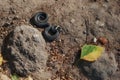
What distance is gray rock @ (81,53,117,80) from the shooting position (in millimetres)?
5625

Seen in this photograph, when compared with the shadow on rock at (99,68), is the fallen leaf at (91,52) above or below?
above

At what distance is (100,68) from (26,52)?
1.22m

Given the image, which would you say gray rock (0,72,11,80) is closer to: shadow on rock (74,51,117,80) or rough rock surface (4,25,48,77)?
rough rock surface (4,25,48,77)

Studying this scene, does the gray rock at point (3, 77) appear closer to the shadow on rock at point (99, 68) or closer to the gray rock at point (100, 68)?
the shadow on rock at point (99, 68)

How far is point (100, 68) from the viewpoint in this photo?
5.64 metres

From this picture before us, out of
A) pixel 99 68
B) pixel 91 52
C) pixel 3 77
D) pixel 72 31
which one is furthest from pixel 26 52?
pixel 99 68

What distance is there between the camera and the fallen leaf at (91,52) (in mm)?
5660

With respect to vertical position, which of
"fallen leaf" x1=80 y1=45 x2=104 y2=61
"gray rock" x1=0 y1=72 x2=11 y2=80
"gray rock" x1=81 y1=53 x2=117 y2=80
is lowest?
"gray rock" x1=81 y1=53 x2=117 y2=80

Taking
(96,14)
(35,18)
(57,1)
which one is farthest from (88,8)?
(35,18)

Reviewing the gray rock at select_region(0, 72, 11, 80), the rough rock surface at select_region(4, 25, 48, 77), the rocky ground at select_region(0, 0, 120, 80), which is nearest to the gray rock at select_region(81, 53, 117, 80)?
the rocky ground at select_region(0, 0, 120, 80)

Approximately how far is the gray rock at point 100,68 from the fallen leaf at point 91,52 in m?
0.08

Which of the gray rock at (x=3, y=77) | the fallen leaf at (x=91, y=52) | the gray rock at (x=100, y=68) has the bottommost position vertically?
the gray rock at (x=100, y=68)

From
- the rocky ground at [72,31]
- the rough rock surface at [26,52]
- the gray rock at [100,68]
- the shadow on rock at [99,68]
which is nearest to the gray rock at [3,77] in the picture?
the rocky ground at [72,31]

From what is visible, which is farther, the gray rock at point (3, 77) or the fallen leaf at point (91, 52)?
the fallen leaf at point (91, 52)
